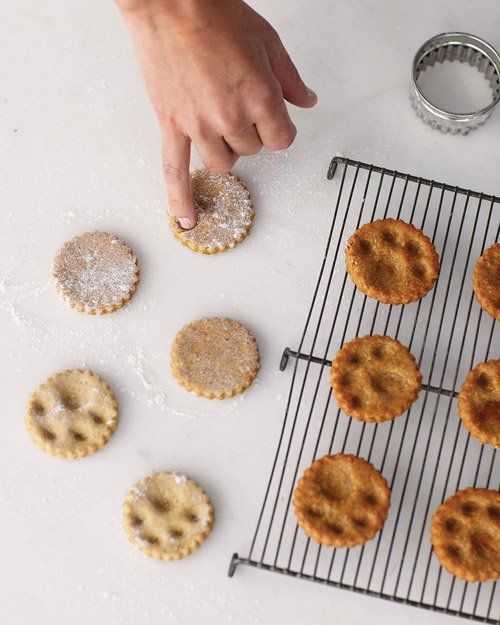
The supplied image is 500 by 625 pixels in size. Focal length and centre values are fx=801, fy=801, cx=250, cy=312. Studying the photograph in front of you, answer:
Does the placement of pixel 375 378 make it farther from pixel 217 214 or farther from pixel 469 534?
pixel 217 214

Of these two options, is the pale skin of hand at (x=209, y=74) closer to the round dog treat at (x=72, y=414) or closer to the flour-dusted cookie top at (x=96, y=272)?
the flour-dusted cookie top at (x=96, y=272)

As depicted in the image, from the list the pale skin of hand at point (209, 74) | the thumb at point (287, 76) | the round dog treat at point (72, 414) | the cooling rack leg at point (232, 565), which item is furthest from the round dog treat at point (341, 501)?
the thumb at point (287, 76)

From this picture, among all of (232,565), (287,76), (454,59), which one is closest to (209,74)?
(287,76)

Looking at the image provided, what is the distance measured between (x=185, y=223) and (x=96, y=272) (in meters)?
0.36

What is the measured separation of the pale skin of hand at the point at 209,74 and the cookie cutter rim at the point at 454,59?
2.05 ft

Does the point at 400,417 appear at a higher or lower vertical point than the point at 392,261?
lower

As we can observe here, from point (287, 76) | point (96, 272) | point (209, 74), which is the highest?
point (287, 76)

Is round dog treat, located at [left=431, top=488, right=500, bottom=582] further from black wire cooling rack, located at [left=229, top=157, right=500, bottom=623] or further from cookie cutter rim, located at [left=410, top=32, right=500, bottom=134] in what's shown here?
cookie cutter rim, located at [left=410, top=32, right=500, bottom=134]

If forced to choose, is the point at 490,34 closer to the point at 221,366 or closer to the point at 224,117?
the point at 224,117

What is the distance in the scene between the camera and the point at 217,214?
9.25 ft

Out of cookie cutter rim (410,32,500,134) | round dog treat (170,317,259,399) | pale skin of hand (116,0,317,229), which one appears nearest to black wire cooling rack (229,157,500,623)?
round dog treat (170,317,259,399)

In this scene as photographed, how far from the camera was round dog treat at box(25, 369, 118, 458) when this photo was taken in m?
2.64

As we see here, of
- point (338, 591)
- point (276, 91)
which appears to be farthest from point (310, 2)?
point (338, 591)

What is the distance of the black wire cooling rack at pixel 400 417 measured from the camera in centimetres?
258
